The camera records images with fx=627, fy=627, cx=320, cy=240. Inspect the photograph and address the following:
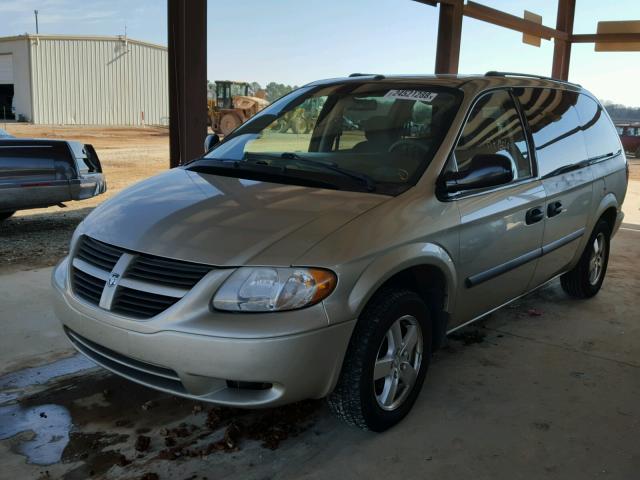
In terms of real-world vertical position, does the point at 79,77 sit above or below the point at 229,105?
above

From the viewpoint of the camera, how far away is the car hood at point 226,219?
2.59m

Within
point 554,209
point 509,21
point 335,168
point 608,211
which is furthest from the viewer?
point 509,21

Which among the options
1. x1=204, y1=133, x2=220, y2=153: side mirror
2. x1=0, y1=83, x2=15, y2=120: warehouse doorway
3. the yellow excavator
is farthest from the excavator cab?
x1=204, y1=133, x2=220, y2=153: side mirror

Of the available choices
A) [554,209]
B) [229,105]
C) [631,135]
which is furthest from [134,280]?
[631,135]

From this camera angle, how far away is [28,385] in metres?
3.46

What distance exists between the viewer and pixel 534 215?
12.6ft

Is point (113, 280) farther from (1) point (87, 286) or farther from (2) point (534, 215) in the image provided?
(2) point (534, 215)

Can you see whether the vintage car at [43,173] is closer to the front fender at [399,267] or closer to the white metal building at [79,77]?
the front fender at [399,267]

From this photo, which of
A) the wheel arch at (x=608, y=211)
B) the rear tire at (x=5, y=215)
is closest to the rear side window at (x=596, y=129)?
the wheel arch at (x=608, y=211)

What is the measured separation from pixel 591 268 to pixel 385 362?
9.83 ft

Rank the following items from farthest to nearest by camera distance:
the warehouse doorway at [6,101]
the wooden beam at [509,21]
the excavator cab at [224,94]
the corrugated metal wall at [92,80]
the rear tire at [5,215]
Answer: the warehouse doorway at [6,101] < the corrugated metal wall at [92,80] < the excavator cab at [224,94] < the wooden beam at [509,21] < the rear tire at [5,215]

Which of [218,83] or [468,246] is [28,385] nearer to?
[468,246]

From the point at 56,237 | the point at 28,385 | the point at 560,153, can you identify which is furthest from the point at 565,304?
the point at 56,237

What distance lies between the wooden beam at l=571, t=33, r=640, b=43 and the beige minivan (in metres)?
9.88
